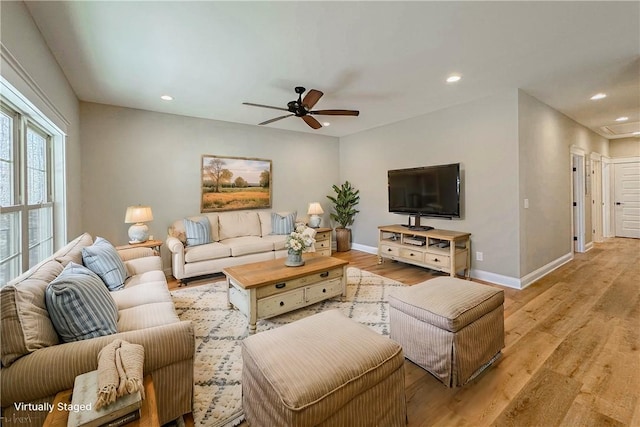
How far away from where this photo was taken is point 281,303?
262cm

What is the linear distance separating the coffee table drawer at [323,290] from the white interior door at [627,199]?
8267 millimetres

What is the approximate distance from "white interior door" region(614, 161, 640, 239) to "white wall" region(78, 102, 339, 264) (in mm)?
8288

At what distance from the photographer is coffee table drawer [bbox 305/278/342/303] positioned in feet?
9.30

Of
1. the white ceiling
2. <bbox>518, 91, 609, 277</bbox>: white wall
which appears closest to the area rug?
<bbox>518, 91, 609, 277</bbox>: white wall

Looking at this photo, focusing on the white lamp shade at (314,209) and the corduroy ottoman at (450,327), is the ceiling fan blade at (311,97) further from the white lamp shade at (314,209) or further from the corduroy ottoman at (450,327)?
the white lamp shade at (314,209)

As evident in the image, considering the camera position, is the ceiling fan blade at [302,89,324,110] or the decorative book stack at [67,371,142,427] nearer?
the decorative book stack at [67,371,142,427]

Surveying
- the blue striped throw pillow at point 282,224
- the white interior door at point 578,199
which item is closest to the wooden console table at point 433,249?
the blue striped throw pillow at point 282,224

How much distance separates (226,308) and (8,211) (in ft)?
6.20

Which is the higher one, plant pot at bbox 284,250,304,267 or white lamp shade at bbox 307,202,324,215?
white lamp shade at bbox 307,202,324,215

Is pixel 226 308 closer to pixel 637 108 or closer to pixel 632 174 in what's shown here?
pixel 637 108

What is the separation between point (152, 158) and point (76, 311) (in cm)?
339

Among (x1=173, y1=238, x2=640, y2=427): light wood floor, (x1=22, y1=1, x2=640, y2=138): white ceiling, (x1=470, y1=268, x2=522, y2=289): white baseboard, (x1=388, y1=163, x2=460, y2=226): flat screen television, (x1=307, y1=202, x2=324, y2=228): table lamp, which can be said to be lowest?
(x1=173, y1=238, x2=640, y2=427): light wood floor

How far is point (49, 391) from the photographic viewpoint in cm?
114

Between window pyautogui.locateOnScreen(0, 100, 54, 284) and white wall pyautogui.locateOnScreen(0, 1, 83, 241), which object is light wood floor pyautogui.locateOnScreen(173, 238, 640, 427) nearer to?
window pyautogui.locateOnScreen(0, 100, 54, 284)
